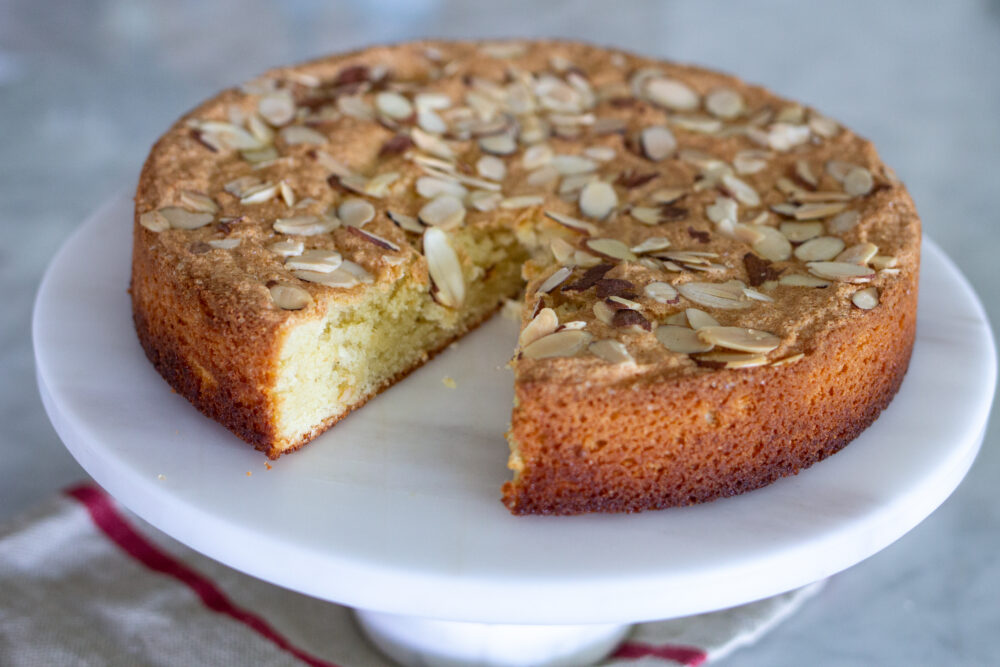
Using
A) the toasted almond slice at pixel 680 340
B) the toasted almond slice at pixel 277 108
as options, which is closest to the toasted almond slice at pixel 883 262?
the toasted almond slice at pixel 680 340

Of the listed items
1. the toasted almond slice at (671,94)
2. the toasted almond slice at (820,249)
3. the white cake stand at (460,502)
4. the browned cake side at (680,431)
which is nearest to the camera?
the white cake stand at (460,502)

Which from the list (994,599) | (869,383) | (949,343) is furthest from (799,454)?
(994,599)

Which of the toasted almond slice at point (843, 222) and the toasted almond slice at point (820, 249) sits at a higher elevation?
the toasted almond slice at point (843, 222)

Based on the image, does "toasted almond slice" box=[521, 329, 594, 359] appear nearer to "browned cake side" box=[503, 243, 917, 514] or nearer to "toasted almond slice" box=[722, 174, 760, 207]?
"browned cake side" box=[503, 243, 917, 514]

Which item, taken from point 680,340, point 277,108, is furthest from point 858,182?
point 277,108

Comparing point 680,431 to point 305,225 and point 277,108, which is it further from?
point 277,108

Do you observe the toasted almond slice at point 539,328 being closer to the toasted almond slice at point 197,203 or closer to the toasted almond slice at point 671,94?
the toasted almond slice at point 197,203

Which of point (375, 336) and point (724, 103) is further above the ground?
point (724, 103)
